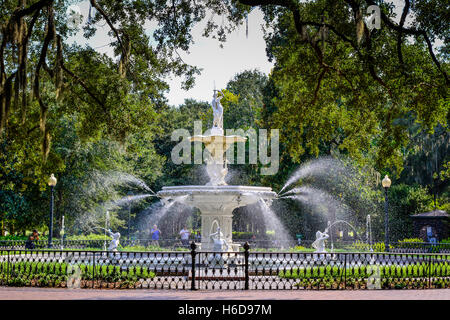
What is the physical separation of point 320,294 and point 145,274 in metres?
4.77

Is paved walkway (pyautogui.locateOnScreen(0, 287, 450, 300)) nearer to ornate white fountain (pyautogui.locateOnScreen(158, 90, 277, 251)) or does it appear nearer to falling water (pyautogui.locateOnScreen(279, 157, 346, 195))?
ornate white fountain (pyautogui.locateOnScreen(158, 90, 277, 251))

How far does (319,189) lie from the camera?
35062 millimetres

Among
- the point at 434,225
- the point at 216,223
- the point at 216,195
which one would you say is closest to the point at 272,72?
the point at 216,195

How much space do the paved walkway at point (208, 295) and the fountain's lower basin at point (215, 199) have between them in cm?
580

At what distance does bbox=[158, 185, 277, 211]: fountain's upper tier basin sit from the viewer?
58.1ft

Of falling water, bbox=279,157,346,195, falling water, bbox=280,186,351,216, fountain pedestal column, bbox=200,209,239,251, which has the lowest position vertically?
fountain pedestal column, bbox=200,209,239,251

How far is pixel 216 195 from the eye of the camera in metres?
17.9

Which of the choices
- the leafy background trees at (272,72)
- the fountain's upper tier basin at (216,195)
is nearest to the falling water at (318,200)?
the fountain's upper tier basin at (216,195)

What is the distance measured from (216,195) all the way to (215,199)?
0.36 m

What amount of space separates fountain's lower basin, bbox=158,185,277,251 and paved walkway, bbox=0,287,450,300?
19.0 ft

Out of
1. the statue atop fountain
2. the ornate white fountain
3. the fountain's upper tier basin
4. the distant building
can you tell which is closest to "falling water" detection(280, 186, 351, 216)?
the distant building

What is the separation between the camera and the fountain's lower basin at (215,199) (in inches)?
699

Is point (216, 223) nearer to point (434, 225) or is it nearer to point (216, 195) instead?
point (216, 195)
